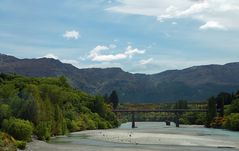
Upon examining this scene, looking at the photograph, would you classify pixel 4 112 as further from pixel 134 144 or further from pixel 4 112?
pixel 134 144

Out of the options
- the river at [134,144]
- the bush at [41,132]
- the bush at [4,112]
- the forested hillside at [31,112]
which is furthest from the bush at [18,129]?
the bush at [41,132]

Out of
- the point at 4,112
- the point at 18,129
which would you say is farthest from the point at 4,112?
the point at 18,129

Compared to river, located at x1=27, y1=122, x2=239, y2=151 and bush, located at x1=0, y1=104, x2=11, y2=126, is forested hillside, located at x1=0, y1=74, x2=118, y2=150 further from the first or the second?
river, located at x1=27, y1=122, x2=239, y2=151

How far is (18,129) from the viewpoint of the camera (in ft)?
301

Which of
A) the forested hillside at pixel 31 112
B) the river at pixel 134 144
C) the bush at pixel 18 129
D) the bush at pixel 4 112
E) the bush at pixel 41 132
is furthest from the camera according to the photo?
the bush at pixel 41 132


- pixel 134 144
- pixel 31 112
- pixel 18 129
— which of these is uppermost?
pixel 31 112

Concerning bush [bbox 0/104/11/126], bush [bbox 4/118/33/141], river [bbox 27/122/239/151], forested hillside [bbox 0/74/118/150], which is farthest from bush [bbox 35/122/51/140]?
bush [bbox 4/118/33/141]

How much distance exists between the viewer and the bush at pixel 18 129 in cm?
9112

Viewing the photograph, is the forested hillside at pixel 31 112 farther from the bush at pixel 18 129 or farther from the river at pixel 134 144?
the river at pixel 134 144

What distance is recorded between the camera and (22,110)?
108938 millimetres

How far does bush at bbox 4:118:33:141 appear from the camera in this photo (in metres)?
91.1

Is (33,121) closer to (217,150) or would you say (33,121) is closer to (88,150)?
(88,150)

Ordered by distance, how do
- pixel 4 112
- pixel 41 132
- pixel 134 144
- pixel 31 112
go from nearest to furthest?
pixel 134 144, pixel 4 112, pixel 41 132, pixel 31 112

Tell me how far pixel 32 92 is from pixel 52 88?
22.5m
